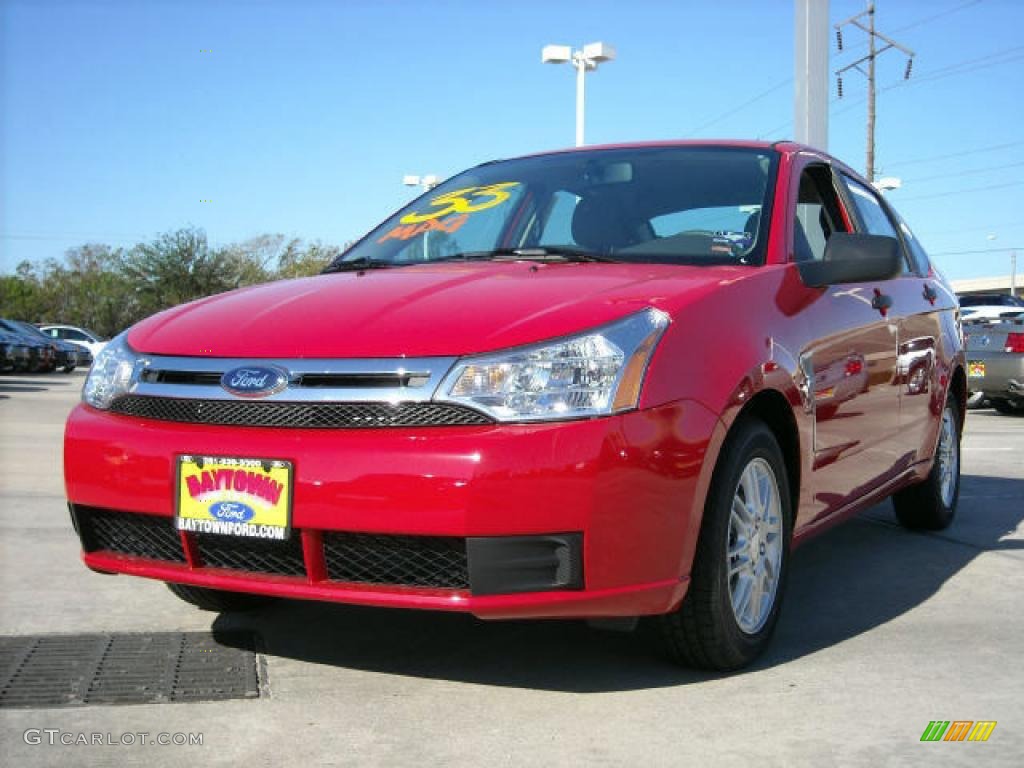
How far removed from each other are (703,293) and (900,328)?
1.77 meters

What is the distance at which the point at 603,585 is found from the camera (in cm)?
285

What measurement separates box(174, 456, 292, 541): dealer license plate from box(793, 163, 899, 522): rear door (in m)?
1.66

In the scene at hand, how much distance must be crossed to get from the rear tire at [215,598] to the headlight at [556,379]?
145 centimetres

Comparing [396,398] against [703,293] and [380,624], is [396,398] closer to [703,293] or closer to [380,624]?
[703,293]

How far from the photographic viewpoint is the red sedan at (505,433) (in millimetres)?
2779

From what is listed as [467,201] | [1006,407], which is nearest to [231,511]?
[467,201]

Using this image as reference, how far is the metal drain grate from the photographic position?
3039mm

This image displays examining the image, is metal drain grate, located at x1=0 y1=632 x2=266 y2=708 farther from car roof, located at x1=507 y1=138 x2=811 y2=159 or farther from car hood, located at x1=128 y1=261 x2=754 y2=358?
car roof, located at x1=507 y1=138 x2=811 y2=159

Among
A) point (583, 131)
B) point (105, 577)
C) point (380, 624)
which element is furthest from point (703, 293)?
point (583, 131)

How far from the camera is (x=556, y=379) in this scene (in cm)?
284

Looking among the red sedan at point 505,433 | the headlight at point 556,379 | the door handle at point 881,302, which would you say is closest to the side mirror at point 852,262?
the red sedan at point 505,433

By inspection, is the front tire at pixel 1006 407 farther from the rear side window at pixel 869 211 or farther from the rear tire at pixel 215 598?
the rear tire at pixel 215 598

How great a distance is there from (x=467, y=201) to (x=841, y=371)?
153cm

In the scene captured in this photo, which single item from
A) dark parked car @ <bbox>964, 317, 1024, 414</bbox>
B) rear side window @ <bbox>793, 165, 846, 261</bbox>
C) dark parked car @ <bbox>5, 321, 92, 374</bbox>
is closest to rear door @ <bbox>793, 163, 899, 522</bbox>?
rear side window @ <bbox>793, 165, 846, 261</bbox>
